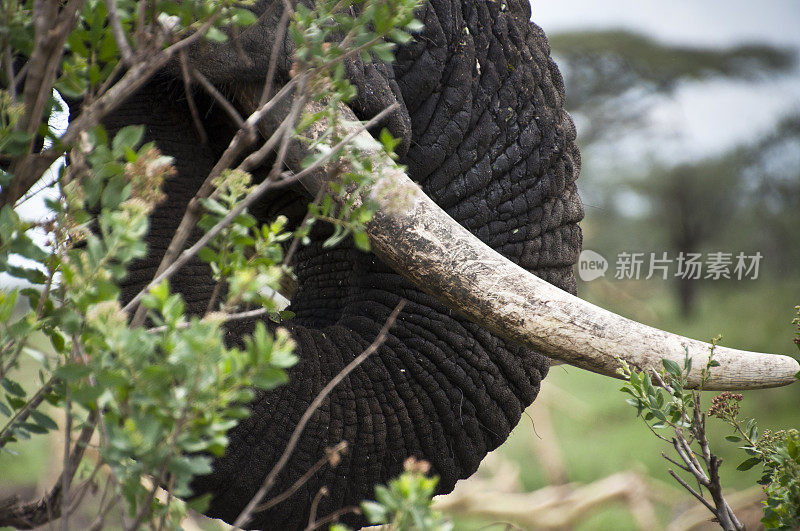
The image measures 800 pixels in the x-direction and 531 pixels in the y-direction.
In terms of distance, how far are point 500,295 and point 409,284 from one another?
281mm

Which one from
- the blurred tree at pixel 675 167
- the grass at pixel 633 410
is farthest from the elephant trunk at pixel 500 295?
the blurred tree at pixel 675 167

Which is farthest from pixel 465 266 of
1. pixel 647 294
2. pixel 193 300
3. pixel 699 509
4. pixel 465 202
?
pixel 647 294

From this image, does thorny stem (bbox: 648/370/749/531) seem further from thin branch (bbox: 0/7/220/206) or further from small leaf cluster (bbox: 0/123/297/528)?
thin branch (bbox: 0/7/220/206)

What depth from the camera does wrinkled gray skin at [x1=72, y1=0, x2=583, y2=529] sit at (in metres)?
1.24

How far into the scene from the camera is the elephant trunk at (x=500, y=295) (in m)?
1.08

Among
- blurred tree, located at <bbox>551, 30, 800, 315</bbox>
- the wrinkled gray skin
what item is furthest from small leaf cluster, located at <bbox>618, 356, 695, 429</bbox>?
blurred tree, located at <bbox>551, 30, 800, 315</bbox>

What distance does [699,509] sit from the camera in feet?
12.7

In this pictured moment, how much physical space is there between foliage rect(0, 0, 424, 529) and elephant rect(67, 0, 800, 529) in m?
0.43

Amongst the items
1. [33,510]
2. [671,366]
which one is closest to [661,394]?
[671,366]

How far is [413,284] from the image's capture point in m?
1.29

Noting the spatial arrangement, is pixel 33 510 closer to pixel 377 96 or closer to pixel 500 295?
pixel 500 295

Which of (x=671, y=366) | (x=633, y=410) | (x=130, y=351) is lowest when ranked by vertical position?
(x=130, y=351)

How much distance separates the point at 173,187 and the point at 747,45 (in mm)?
8532

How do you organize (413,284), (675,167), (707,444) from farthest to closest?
(675,167), (413,284), (707,444)
